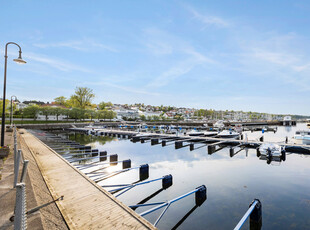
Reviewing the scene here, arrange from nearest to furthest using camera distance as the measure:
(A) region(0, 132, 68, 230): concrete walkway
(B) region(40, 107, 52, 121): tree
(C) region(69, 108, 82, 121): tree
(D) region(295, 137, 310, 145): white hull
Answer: (A) region(0, 132, 68, 230): concrete walkway
(D) region(295, 137, 310, 145): white hull
(B) region(40, 107, 52, 121): tree
(C) region(69, 108, 82, 121): tree

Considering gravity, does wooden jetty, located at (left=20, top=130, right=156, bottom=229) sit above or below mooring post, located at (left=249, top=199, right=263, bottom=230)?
above

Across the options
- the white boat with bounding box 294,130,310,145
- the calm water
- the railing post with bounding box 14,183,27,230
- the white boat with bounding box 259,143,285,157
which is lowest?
the calm water

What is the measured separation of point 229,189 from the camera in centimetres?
1157

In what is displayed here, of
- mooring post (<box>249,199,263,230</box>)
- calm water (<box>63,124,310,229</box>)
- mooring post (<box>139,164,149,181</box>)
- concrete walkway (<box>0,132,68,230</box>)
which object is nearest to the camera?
concrete walkway (<box>0,132,68,230</box>)

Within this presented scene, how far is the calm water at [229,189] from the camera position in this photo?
8.09 metres

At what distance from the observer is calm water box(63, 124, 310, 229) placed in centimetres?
809

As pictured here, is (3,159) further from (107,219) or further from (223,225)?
(223,225)

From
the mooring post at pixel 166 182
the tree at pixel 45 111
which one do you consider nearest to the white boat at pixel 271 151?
the mooring post at pixel 166 182

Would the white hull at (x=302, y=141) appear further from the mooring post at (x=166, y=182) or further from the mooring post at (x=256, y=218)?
the mooring post at (x=166, y=182)

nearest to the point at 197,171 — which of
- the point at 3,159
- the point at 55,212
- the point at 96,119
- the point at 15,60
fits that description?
the point at 55,212

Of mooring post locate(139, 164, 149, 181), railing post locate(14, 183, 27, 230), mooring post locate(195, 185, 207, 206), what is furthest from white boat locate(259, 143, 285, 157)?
railing post locate(14, 183, 27, 230)

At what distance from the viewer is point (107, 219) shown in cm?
495

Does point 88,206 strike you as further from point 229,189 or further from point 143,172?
point 229,189

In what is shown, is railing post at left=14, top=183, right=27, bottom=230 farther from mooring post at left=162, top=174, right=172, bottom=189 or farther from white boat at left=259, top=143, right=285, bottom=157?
white boat at left=259, top=143, right=285, bottom=157
